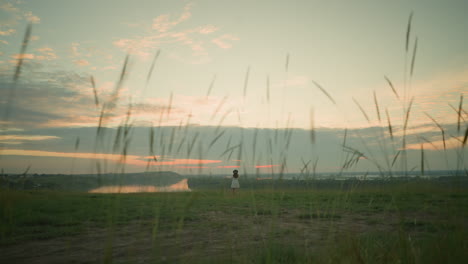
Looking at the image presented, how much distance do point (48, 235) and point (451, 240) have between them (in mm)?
5189

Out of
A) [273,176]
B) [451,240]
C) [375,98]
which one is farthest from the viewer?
[273,176]

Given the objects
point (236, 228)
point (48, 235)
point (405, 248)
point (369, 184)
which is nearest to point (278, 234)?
point (236, 228)

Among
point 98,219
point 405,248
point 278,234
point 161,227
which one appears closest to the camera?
point 405,248

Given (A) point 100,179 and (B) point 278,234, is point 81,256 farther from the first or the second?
(B) point 278,234

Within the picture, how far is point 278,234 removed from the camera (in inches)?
158

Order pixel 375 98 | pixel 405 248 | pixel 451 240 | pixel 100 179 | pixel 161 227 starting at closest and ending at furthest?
pixel 405 248
pixel 100 179
pixel 451 240
pixel 375 98
pixel 161 227

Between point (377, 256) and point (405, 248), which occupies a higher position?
point (405, 248)

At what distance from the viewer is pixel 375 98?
7.85 ft

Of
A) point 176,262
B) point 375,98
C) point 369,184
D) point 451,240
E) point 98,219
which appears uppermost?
point 375,98

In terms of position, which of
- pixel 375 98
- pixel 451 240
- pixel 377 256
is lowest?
pixel 377 256

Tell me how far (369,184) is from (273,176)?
1736 mm

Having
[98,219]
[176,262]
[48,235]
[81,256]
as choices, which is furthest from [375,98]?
[98,219]

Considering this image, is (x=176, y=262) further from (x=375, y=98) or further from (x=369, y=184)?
(x=369, y=184)

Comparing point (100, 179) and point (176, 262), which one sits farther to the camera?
point (176, 262)
